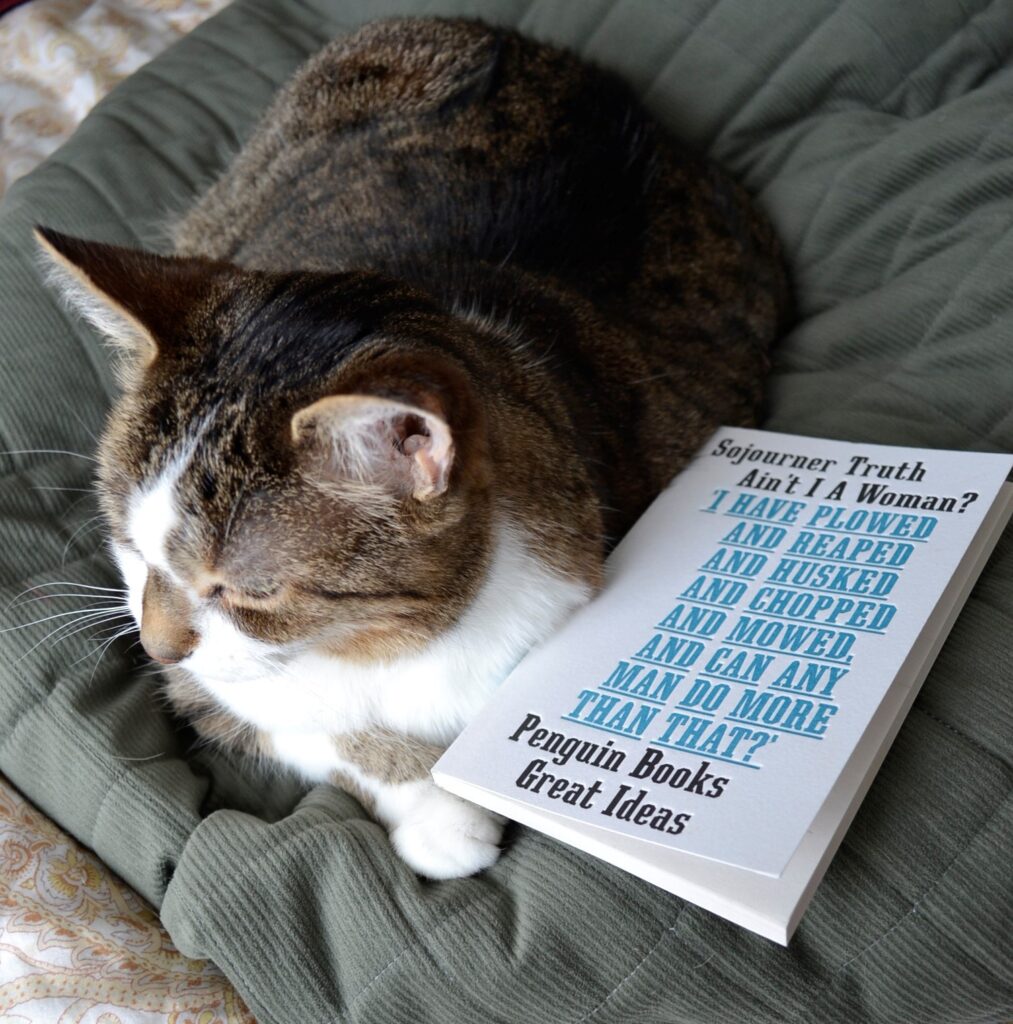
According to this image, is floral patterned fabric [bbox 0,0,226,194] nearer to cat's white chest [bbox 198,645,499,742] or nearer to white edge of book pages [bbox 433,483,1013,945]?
cat's white chest [bbox 198,645,499,742]

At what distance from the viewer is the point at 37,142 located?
215 cm

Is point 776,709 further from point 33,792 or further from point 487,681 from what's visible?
point 33,792

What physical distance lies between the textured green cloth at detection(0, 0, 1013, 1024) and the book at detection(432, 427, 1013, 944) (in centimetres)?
8

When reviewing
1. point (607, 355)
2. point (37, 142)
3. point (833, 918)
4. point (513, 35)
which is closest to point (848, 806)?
point (833, 918)

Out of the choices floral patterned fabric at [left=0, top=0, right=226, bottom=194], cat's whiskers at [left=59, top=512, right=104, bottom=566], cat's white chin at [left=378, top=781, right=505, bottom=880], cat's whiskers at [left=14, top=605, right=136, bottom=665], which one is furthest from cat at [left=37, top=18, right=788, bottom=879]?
floral patterned fabric at [left=0, top=0, right=226, bottom=194]

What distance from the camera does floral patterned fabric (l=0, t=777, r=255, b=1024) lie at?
99cm

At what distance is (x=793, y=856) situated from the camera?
841mm

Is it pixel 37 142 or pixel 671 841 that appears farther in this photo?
pixel 37 142

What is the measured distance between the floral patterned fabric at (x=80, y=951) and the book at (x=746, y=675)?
0.34 meters

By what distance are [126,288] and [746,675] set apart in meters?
0.68

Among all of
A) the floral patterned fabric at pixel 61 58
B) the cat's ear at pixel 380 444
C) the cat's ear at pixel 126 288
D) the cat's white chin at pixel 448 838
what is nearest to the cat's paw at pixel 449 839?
the cat's white chin at pixel 448 838

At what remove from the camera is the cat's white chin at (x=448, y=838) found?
3.41 feet

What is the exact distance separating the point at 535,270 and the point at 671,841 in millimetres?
844

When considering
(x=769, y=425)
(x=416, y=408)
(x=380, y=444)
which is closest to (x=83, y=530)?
(x=380, y=444)
